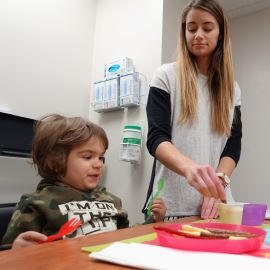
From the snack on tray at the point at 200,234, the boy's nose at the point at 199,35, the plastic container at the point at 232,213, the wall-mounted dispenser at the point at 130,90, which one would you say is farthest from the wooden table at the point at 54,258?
the wall-mounted dispenser at the point at 130,90

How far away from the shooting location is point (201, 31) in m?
1.17

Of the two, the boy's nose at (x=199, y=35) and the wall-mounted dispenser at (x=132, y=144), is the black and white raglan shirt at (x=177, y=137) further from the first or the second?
the wall-mounted dispenser at (x=132, y=144)

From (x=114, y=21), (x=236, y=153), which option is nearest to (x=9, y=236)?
(x=236, y=153)

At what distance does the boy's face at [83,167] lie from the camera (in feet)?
3.10

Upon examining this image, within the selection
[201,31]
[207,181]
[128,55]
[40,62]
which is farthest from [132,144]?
[207,181]

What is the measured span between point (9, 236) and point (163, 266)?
1.80ft

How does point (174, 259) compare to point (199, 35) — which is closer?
point (174, 259)

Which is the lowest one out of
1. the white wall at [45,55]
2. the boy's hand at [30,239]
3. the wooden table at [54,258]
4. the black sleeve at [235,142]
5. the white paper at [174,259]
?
the boy's hand at [30,239]

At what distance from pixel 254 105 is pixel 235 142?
1.41 m

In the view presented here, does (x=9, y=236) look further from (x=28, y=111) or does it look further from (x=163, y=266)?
(x=28, y=111)

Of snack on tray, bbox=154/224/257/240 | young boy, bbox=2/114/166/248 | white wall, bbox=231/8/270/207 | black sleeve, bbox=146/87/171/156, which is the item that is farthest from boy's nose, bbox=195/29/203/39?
white wall, bbox=231/8/270/207

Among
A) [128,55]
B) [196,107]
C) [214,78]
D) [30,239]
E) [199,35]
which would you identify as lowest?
[30,239]

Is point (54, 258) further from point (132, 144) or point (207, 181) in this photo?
point (132, 144)

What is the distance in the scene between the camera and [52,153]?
95cm
